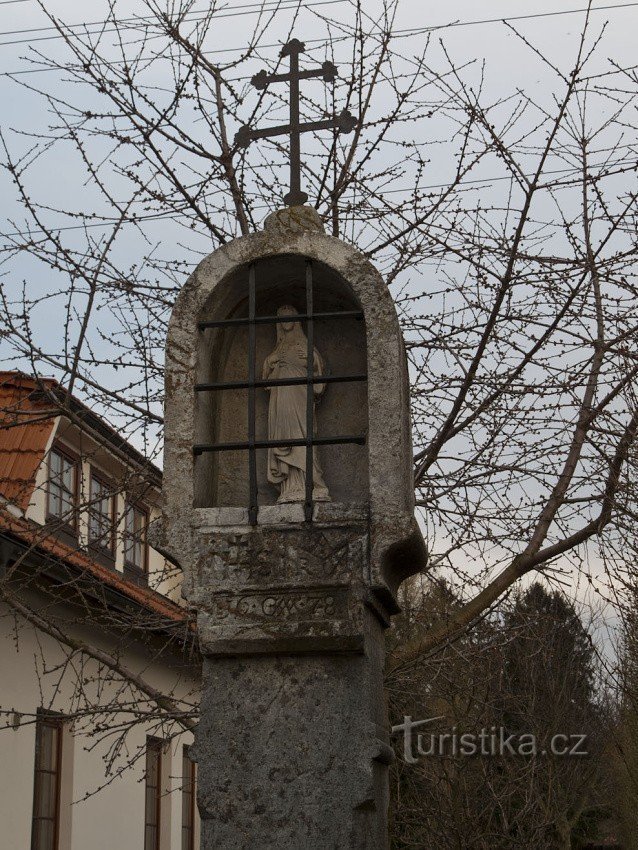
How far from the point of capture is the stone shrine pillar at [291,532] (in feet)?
12.8

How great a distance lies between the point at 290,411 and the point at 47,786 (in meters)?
7.16

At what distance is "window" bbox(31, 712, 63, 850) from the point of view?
10203 millimetres

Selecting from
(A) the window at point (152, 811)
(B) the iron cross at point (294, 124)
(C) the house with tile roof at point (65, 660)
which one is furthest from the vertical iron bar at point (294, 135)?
(A) the window at point (152, 811)

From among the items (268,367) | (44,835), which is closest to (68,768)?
(44,835)

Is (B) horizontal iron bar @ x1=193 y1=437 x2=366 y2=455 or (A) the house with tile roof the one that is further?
(A) the house with tile roof

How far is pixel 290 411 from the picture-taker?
4598 millimetres

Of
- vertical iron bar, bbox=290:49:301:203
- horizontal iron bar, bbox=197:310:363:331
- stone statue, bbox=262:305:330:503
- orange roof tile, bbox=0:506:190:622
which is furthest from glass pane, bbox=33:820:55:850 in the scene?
vertical iron bar, bbox=290:49:301:203

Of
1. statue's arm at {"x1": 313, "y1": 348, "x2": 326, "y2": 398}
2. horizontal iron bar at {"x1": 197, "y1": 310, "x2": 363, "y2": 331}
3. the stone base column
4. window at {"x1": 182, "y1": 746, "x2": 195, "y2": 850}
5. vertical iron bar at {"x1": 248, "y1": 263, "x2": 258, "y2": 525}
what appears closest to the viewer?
the stone base column

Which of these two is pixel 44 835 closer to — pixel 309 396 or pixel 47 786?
pixel 47 786

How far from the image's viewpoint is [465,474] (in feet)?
22.8

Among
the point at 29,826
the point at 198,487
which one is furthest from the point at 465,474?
the point at 29,826

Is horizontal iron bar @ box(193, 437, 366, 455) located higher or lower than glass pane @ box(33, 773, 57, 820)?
higher

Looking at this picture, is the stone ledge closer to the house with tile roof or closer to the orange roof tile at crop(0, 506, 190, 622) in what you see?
the orange roof tile at crop(0, 506, 190, 622)

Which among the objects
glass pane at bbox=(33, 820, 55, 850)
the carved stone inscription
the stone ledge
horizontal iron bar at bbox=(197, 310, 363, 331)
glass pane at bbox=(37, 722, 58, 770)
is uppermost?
horizontal iron bar at bbox=(197, 310, 363, 331)
